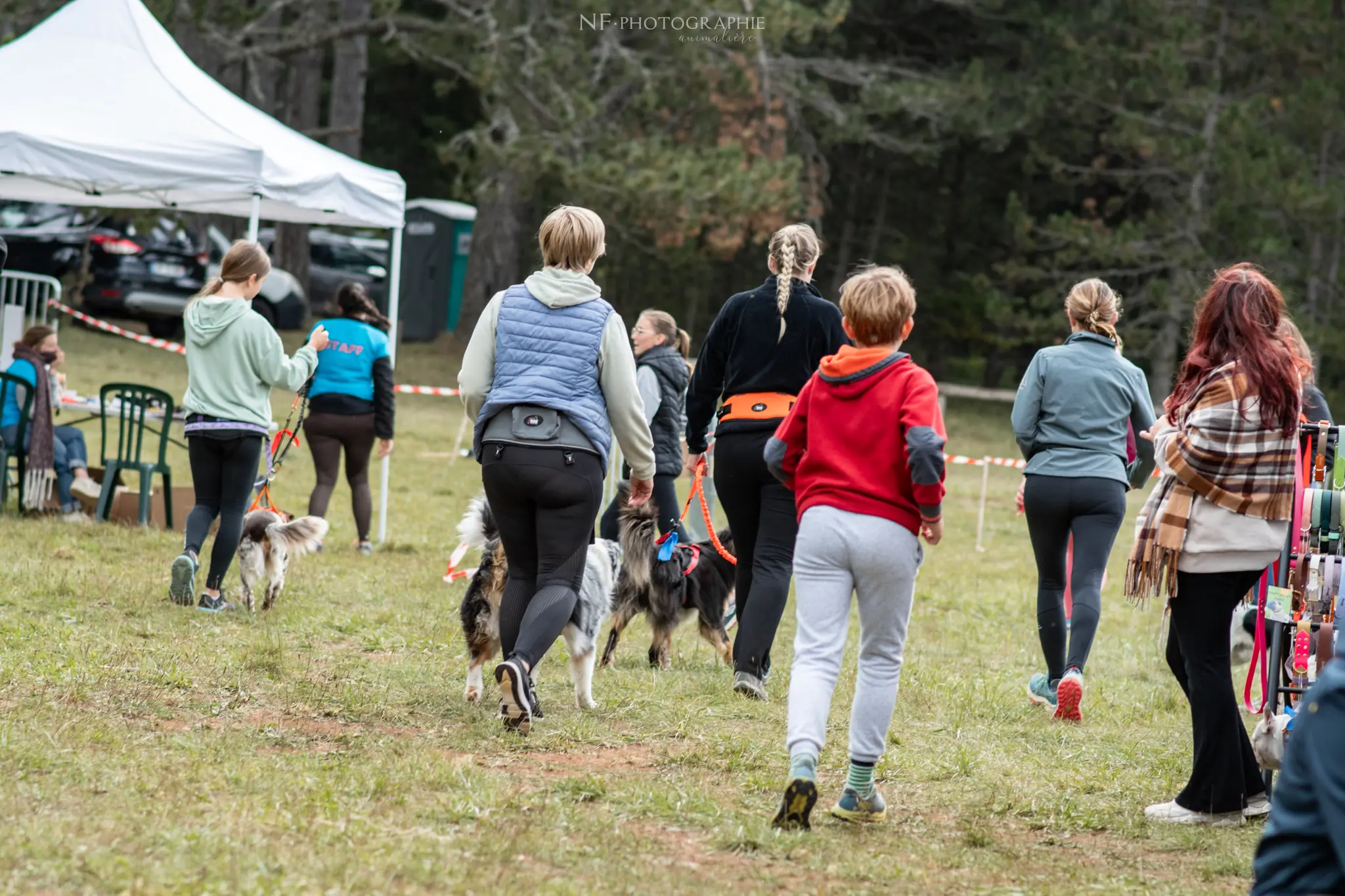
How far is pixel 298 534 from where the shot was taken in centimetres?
720

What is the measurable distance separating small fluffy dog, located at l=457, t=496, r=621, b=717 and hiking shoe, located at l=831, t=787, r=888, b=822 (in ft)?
4.87

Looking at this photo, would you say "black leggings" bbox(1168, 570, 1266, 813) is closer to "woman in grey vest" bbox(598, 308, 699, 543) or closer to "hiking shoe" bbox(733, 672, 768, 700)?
"hiking shoe" bbox(733, 672, 768, 700)

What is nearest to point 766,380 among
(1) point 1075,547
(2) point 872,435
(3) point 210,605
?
(1) point 1075,547

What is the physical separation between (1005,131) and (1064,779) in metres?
20.2

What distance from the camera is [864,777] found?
13.1 feet

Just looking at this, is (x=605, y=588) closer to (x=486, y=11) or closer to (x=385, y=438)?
(x=385, y=438)

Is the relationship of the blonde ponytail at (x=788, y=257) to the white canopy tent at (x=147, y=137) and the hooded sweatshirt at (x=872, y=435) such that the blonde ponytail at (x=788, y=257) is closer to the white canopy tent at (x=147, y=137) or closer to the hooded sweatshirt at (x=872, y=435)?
the hooded sweatshirt at (x=872, y=435)

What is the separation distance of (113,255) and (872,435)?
725 inches

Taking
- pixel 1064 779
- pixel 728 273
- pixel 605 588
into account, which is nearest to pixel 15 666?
pixel 605 588

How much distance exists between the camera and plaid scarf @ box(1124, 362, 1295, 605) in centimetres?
412

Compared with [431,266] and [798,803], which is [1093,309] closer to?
[798,803]

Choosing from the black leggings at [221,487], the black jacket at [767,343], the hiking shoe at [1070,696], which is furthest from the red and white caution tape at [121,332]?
the hiking shoe at [1070,696]

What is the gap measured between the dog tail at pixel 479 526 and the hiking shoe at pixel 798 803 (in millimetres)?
1902

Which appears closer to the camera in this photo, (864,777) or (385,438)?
(864,777)
